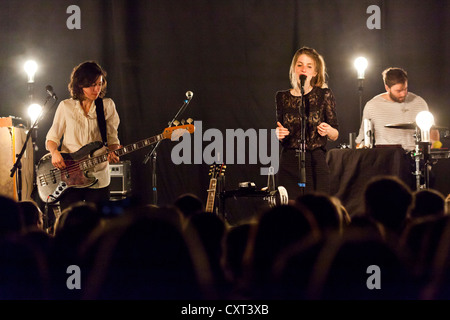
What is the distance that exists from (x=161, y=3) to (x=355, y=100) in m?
2.84

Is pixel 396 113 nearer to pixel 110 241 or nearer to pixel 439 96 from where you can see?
pixel 439 96

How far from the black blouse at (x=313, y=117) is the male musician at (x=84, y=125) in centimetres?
126

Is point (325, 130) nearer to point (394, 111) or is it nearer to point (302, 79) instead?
point (302, 79)

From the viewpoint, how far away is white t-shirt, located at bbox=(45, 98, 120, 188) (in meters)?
3.33

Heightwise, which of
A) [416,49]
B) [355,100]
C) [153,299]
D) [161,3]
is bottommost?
[153,299]

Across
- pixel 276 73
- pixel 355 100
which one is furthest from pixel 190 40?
pixel 355 100

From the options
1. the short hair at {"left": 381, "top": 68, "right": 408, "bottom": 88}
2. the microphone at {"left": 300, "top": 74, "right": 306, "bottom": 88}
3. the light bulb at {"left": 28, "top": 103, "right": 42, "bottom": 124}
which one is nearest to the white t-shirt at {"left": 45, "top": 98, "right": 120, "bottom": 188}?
the microphone at {"left": 300, "top": 74, "right": 306, "bottom": 88}

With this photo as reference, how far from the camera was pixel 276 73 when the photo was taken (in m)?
6.29

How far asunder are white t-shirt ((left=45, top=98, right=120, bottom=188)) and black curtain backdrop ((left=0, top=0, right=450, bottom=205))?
2.83 meters

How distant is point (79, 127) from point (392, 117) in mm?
3028

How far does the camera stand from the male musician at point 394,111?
4680 mm

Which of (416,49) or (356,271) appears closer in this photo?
(356,271)

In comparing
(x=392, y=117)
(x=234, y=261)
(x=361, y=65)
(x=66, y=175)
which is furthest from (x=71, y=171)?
(x=361, y=65)

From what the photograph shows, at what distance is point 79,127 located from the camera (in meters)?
3.37
